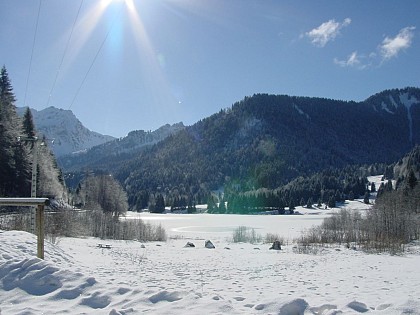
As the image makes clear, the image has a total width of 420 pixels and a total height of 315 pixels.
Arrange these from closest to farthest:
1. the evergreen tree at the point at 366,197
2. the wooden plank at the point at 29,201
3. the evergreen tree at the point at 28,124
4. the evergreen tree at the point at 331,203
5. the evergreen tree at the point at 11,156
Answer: the wooden plank at the point at 29,201 < the evergreen tree at the point at 11,156 < the evergreen tree at the point at 28,124 < the evergreen tree at the point at 366,197 < the evergreen tree at the point at 331,203

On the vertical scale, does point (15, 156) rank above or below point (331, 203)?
above

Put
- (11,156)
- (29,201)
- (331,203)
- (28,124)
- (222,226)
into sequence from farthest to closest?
(331,203) < (222,226) < (28,124) < (11,156) < (29,201)

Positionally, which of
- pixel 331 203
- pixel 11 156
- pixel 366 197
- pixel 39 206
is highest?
pixel 11 156

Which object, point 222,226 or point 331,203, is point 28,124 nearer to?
point 222,226

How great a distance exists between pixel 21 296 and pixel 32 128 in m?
54.3

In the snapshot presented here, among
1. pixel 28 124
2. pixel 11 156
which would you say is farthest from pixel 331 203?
pixel 11 156

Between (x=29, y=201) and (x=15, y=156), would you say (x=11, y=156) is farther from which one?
(x=29, y=201)

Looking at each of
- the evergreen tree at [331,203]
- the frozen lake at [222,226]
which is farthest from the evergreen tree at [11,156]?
the evergreen tree at [331,203]

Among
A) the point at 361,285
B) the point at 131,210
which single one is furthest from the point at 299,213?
the point at 361,285

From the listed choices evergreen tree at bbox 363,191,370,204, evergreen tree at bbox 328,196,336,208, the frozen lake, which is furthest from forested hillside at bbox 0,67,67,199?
evergreen tree at bbox 363,191,370,204

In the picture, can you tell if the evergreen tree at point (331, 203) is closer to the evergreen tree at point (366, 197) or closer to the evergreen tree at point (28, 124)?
the evergreen tree at point (366, 197)

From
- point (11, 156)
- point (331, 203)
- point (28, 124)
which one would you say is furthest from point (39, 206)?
point (331, 203)

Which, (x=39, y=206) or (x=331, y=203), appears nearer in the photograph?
(x=39, y=206)

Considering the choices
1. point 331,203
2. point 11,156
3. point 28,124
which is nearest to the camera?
point 11,156
